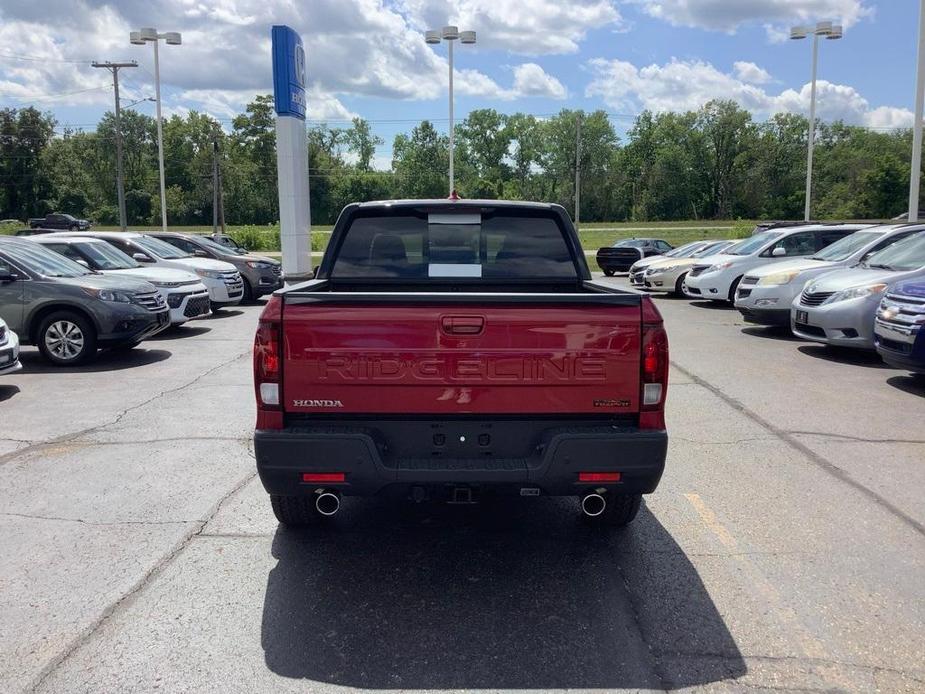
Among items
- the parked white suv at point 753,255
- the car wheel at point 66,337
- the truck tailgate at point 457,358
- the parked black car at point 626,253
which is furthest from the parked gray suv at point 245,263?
the truck tailgate at point 457,358

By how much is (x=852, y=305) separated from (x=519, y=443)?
8.40 meters

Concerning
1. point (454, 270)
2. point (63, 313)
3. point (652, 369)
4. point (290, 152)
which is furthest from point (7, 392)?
point (290, 152)

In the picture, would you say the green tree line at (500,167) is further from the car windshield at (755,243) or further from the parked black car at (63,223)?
the car windshield at (755,243)

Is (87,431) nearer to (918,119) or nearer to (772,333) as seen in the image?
(772,333)

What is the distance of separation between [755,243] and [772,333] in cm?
459

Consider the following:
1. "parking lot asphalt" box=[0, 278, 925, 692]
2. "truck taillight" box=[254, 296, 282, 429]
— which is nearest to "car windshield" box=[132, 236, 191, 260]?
"parking lot asphalt" box=[0, 278, 925, 692]

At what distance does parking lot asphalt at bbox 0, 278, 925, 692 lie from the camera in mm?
3287

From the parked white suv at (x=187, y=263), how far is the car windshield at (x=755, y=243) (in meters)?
11.2

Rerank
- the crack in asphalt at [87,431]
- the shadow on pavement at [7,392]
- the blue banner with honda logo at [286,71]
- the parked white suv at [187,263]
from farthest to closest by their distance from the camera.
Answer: the blue banner with honda logo at [286,71] < the parked white suv at [187,263] < the shadow on pavement at [7,392] < the crack in asphalt at [87,431]

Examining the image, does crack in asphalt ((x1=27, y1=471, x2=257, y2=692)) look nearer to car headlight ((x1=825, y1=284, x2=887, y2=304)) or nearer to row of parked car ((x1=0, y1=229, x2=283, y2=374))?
row of parked car ((x1=0, y1=229, x2=283, y2=374))

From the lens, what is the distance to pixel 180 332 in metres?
14.4

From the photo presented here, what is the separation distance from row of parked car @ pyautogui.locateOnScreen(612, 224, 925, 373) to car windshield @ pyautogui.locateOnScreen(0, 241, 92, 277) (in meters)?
10.5

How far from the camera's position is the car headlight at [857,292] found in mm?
10539

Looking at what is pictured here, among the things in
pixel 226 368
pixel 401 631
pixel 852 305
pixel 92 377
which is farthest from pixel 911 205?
pixel 401 631
